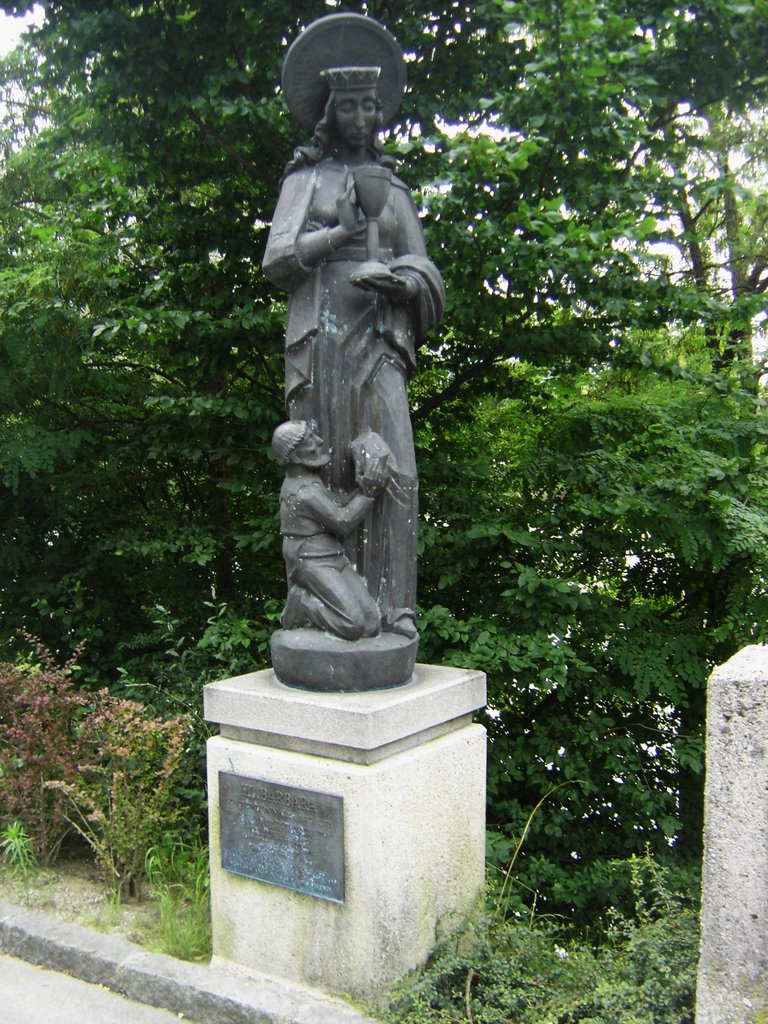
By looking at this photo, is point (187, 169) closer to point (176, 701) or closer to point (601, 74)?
point (601, 74)

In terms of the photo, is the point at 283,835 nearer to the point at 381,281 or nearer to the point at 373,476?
the point at 373,476

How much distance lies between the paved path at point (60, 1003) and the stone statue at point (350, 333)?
128cm

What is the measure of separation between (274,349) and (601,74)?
2325 millimetres

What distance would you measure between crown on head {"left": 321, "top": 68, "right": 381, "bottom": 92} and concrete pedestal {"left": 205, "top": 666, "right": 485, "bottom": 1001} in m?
2.26

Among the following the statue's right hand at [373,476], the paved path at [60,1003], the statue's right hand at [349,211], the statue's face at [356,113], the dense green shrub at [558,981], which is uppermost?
the statue's face at [356,113]

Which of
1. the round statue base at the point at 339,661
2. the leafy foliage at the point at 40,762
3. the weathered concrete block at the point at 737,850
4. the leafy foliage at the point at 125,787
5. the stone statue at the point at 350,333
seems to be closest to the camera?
the weathered concrete block at the point at 737,850

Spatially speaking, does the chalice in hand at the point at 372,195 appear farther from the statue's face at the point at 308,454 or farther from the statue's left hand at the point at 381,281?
the statue's face at the point at 308,454

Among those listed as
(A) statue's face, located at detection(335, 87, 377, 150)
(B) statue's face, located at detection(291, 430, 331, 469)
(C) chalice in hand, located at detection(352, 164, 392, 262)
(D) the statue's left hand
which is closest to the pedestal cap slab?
(B) statue's face, located at detection(291, 430, 331, 469)

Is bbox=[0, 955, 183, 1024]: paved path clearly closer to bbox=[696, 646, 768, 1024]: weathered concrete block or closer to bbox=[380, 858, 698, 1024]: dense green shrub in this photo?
bbox=[380, 858, 698, 1024]: dense green shrub

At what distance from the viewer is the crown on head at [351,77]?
135 inches

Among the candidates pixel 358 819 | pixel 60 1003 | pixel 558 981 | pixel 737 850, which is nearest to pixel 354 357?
pixel 358 819

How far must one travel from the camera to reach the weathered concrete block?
2.53m

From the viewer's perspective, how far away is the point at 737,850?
101 inches

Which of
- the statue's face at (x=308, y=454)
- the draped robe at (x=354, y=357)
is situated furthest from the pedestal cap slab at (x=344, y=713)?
the statue's face at (x=308, y=454)
